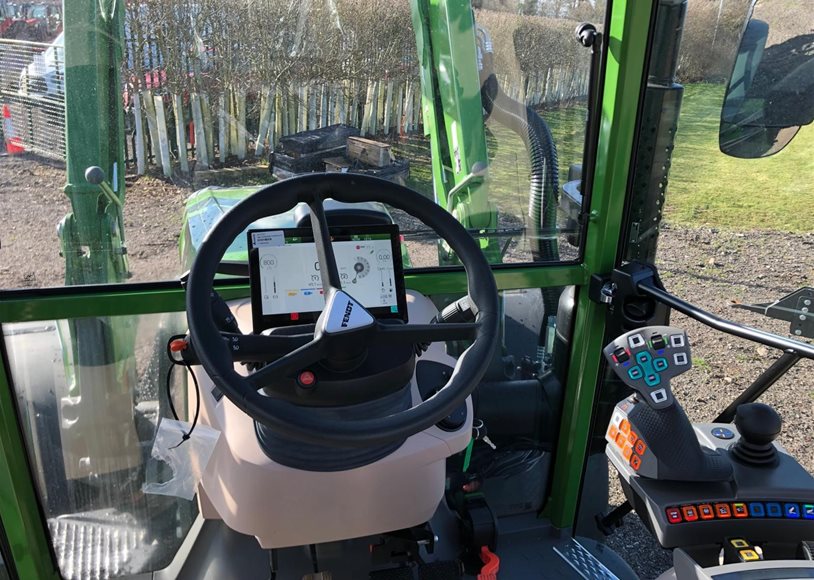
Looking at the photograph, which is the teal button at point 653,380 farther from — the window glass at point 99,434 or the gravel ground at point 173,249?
the window glass at point 99,434

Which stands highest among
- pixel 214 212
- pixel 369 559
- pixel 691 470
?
pixel 214 212

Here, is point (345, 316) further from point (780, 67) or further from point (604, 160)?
point (780, 67)

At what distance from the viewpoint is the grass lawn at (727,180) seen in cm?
171

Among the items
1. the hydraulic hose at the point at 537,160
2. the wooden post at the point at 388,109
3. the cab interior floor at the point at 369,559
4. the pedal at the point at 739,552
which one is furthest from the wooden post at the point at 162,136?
the pedal at the point at 739,552

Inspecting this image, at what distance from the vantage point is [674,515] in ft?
5.81

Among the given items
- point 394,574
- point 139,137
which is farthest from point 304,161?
point 394,574

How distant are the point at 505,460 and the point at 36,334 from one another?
155 cm

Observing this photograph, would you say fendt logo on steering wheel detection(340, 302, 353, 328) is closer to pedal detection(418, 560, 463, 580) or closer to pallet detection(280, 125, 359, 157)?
pallet detection(280, 125, 359, 157)

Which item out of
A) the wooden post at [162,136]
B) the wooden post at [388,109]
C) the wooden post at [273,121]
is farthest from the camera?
the wooden post at [388,109]

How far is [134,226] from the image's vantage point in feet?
5.91

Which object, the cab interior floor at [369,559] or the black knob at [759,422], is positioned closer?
the black knob at [759,422]

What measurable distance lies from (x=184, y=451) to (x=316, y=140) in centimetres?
90

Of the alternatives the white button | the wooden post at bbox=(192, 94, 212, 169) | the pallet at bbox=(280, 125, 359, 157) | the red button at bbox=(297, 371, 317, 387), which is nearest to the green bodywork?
the pallet at bbox=(280, 125, 359, 157)

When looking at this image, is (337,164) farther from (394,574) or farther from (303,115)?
(394,574)
